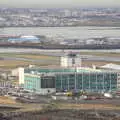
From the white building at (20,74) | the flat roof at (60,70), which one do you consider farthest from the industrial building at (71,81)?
the white building at (20,74)

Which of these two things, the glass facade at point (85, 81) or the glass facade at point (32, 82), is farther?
the glass facade at point (85, 81)

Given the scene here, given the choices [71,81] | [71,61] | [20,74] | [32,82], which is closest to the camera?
[71,81]

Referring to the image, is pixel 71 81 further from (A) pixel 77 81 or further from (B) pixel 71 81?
(A) pixel 77 81

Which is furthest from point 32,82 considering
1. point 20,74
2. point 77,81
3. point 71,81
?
point 20,74

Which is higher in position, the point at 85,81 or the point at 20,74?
the point at 20,74

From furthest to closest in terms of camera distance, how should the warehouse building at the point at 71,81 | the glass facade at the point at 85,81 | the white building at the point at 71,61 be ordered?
1. the white building at the point at 71,61
2. the glass facade at the point at 85,81
3. the warehouse building at the point at 71,81

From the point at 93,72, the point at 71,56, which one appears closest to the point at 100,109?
the point at 93,72

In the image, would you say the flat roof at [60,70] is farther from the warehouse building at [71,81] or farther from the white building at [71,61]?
the white building at [71,61]

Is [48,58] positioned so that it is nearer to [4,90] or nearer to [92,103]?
[4,90]

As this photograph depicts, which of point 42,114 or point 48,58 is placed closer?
point 42,114
